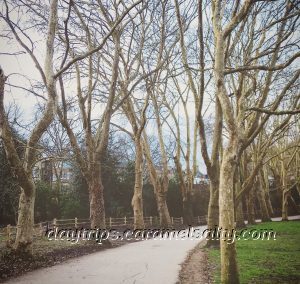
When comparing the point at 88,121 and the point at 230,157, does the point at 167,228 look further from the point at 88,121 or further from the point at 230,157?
the point at 230,157

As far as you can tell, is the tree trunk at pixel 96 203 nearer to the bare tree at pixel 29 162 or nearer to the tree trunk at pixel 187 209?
the bare tree at pixel 29 162

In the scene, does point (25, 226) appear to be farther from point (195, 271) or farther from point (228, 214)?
point (228, 214)

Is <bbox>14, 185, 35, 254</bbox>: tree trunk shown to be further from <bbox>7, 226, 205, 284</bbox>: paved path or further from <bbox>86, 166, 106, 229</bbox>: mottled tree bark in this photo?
<bbox>86, 166, 106, 229</bbox>: mottled tree bark

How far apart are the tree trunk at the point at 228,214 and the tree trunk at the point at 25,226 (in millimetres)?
5637

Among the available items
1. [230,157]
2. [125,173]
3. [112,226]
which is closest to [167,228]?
[112,226]

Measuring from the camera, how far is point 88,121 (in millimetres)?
13953

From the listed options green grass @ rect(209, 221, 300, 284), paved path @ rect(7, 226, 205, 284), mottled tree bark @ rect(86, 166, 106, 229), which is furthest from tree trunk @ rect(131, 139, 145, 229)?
green grass @ rect(209, 221, 300, 284)

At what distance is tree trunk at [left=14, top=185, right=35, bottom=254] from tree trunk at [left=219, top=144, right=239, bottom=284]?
5.64 m

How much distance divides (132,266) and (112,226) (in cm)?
1766

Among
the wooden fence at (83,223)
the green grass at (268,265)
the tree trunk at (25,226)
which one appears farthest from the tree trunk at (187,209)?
the tree trunk at (25,226)

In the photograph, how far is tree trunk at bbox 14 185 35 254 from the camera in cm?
871

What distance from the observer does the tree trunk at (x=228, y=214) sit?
233 inches

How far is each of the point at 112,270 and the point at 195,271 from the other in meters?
2.22

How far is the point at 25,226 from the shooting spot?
8.84m
